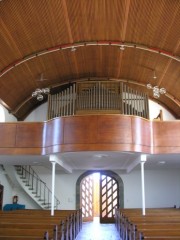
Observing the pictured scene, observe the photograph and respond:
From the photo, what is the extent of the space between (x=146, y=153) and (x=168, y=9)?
458 cm

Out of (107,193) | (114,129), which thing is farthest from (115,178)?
(114,129)

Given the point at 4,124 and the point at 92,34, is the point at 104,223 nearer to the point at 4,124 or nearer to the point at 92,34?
the point at 4,124

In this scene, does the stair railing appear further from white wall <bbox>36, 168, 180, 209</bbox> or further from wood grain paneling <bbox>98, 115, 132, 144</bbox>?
wood grain paneling <bbox>98, 115, 132, 144</bbox>

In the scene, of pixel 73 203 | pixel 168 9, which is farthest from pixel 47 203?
pixel 168 9

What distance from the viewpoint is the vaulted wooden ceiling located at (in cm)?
870

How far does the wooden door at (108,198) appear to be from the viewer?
1511cm

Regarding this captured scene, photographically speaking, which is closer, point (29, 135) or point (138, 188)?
point (29, 135)

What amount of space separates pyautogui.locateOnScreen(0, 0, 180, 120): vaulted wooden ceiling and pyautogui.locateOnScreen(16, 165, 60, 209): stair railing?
118 inches

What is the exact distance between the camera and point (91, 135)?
31.0 feet

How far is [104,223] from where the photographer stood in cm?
1470

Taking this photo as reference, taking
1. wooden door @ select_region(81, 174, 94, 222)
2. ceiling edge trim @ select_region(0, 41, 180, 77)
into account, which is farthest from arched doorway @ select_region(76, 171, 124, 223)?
ceiling edge trim @ select_region(0, 41, 180, 77)

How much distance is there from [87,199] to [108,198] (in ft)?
7.63

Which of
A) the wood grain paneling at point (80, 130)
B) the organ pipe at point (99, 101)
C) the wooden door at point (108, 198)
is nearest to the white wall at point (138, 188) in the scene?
the wooden door at point (108, 198)

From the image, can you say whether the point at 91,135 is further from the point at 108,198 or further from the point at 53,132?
the point at 108,198
